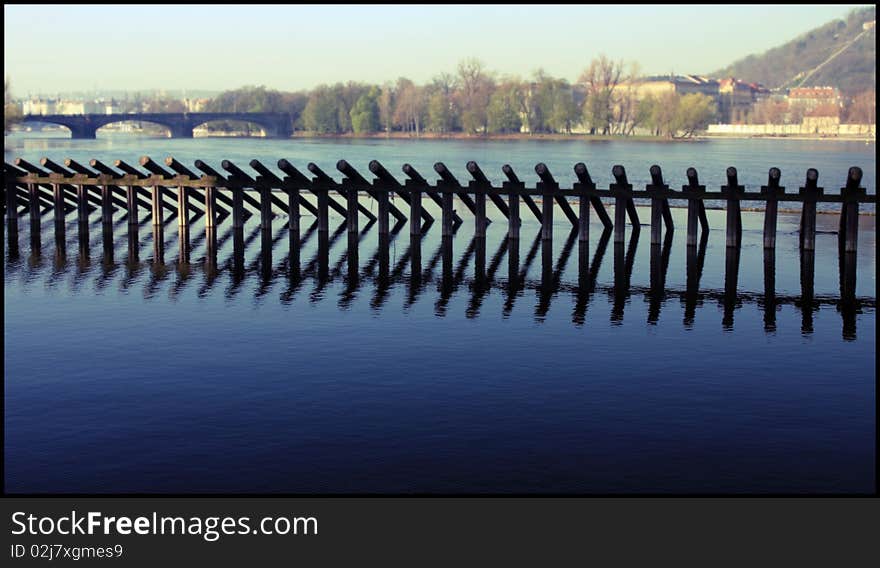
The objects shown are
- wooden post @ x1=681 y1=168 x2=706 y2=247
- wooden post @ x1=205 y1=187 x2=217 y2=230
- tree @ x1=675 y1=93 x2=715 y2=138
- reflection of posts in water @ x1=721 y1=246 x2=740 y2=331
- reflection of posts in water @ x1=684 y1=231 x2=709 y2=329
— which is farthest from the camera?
tree @ x1=675 y1=93 x2=715 y2=138

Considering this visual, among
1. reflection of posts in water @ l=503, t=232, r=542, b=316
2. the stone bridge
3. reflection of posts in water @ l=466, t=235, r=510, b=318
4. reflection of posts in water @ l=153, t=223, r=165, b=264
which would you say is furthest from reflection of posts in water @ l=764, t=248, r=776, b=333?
the stone bridge

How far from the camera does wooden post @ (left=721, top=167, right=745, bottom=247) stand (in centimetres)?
3106

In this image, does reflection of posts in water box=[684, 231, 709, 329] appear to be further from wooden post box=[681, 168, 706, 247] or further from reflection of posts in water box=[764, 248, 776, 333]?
reflection of posts in water box=[764, 248, 776, 333]

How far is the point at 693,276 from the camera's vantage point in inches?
1182

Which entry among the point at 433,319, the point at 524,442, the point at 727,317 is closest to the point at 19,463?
the point at 524,442

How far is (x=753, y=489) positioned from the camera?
13531 millimetres

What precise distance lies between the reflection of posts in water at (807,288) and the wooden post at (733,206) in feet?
6.33

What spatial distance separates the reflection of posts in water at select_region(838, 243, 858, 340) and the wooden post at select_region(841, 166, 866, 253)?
368 mm

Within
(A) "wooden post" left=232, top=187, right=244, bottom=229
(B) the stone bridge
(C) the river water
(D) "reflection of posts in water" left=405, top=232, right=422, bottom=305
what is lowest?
(C) the river water

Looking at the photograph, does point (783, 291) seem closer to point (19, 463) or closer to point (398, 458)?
point (398, 458)

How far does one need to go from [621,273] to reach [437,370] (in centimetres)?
1217

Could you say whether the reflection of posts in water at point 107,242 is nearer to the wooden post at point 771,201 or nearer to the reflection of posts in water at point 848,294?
the wooden post at point 771,201

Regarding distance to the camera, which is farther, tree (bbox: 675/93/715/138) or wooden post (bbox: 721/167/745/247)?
tree (bbox: 675/93/715/138)
